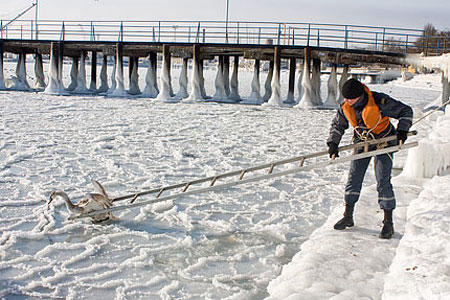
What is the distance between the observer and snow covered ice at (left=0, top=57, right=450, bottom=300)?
4371 mm

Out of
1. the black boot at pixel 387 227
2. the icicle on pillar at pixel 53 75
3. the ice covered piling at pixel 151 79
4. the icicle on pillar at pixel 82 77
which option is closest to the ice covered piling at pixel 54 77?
the icicle on pillar at pixel 53 75

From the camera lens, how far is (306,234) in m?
5.96

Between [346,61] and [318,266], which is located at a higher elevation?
[346,61]

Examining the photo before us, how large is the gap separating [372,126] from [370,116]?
0.41 ft

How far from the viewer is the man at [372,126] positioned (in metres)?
4.89

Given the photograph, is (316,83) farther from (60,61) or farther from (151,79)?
(60,61)

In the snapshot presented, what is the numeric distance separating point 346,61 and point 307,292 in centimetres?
2118

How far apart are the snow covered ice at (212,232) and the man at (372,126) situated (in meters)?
0.39

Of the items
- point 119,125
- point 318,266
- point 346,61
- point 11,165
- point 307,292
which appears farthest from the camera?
point 346,61

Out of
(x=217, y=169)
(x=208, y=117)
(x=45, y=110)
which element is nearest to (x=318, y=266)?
(x=217, y=169)

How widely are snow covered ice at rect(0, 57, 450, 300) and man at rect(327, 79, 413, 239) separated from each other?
39 cm

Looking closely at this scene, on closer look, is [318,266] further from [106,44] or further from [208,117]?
[106,44]

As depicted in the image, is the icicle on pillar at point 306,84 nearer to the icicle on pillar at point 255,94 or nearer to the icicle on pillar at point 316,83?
the icicle on pillar at point 316,83

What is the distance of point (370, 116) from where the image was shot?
16.5ft
